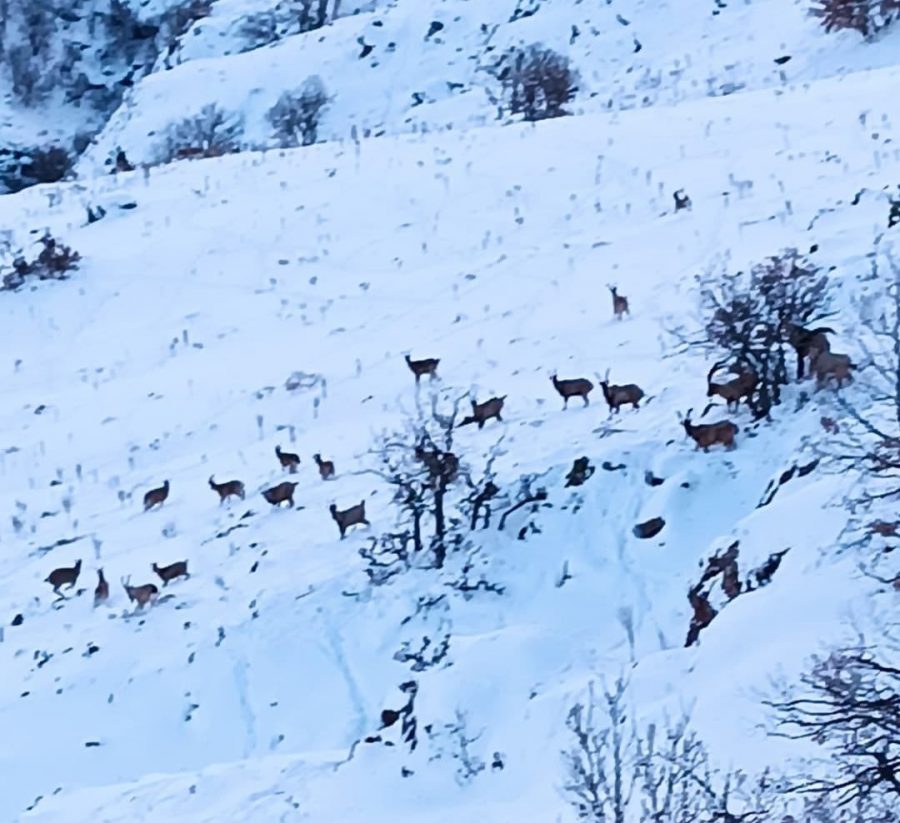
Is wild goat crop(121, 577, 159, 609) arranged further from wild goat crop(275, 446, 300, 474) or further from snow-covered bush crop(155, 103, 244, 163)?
snow-covered bush crop(155, 103, 244, 163)

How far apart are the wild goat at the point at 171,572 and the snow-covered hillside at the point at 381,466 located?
0.40 ft

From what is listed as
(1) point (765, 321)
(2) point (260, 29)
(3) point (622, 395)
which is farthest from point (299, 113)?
(1) point (765, 321)

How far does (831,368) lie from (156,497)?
4893 millimetres

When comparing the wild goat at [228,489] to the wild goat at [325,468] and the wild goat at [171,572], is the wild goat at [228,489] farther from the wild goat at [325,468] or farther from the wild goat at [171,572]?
the wild goat at [171,572]

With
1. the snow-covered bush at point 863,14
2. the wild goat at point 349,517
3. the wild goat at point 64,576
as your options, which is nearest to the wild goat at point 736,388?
the wild goat at point 349,517

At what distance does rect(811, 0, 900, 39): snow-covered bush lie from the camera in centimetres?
2289

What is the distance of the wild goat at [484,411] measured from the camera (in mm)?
10938

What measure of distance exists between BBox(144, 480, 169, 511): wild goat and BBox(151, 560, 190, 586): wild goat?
128 centimetres

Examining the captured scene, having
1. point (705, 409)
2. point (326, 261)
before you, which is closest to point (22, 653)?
point (705, 409)

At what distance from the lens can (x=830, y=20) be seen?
23844 millimetres

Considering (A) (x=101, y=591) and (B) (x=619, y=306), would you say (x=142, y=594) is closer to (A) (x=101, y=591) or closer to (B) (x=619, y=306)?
(A) (x=101, y=591)

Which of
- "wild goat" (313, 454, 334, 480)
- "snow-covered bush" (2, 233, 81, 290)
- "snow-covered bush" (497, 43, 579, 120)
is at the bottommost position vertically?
"wild goat" (313, 454, 334, 480)

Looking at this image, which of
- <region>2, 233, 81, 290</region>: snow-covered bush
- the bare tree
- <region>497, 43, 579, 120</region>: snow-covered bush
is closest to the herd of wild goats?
the bare tree

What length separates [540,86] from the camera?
25.4 meters
